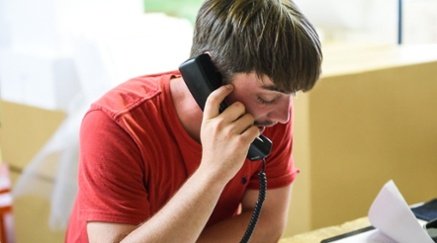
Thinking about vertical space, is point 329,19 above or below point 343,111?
above

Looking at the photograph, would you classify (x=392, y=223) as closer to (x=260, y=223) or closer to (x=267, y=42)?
(x=260, y=223)

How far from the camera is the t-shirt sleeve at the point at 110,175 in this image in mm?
1022

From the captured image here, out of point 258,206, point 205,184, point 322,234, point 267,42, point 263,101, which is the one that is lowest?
point 322,234

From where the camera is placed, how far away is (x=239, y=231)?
1.19 m

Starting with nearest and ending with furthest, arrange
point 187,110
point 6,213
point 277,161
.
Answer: point 187,110 < point 277,161 < point 6,213

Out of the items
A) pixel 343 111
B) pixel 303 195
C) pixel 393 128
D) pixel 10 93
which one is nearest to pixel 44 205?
pixel 10 93

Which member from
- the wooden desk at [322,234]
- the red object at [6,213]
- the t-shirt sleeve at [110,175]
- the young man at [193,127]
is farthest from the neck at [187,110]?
the red object at [6,213]

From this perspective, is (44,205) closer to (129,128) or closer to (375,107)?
(129,128)

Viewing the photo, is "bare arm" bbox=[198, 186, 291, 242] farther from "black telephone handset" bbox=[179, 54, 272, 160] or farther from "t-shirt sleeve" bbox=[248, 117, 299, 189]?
"black telephone handset" bbox=[179, 54, 272, 160]

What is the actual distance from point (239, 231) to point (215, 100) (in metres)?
0.31

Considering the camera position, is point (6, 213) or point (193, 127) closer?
point (193, 127)

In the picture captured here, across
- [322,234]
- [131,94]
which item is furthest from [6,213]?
[322,234]

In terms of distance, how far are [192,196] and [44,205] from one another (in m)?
0.99

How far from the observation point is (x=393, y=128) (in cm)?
168
